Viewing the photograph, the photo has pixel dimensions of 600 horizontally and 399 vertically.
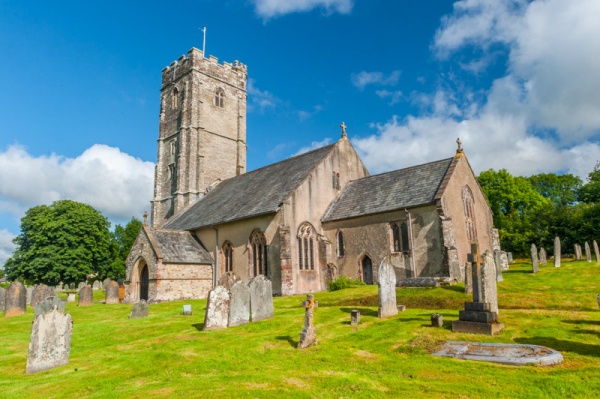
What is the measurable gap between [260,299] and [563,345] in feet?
31.4

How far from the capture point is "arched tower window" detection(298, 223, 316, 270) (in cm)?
2561

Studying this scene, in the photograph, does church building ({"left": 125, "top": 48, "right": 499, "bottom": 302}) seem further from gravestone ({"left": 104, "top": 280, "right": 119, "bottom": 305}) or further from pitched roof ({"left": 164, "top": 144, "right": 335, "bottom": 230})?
gravestone ({"left": 104, "top": 280, "right": 119, "bottom": 305})

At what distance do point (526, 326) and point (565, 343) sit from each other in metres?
1.75

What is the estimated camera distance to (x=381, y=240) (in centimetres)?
2445

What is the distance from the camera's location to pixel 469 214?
2564cm

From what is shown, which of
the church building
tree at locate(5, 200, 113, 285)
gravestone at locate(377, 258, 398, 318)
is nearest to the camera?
gravestone at locate(377, 258, 398, 318)

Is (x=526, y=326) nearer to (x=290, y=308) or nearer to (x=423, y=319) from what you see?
(x=423, y=319)

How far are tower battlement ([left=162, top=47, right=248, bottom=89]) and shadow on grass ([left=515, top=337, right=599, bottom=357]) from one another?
43.9 meters

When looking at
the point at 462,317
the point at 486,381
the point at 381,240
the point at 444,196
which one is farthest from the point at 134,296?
the point at 486,381

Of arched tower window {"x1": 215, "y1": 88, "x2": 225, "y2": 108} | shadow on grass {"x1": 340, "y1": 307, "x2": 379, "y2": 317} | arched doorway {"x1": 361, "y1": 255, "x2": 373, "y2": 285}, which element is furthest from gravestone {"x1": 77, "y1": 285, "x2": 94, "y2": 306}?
arched tower window {"x1": 215, "y1": 88, "x2": 225, "y2": 108}

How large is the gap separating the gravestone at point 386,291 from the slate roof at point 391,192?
389 inches

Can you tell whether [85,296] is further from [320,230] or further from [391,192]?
[391,192]

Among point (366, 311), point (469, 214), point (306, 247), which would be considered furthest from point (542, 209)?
point (366, 311)

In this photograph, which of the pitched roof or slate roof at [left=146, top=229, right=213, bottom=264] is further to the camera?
the pitched roof
